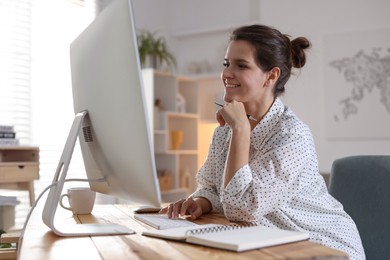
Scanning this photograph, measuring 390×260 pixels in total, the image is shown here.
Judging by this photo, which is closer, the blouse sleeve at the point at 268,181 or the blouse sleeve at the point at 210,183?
the blouse sleeve at the point at 268,181

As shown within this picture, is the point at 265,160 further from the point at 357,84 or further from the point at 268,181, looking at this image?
the point at 357,84

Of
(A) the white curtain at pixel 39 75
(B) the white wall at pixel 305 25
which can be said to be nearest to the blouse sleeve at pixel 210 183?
(A) the white curtain at pixel 39 75

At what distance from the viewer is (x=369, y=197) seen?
6.12 feet

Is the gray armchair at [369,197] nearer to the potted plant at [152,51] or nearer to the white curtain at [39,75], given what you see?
the white curtain at [39,75]

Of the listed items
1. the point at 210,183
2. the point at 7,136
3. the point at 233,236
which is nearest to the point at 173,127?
the point at 7,136

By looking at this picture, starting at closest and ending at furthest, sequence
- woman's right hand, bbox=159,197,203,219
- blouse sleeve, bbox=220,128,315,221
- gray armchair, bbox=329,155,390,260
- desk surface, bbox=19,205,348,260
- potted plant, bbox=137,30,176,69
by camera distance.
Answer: desk surface, bbox=19,205,348,260 < blouse sleeve, bbox=220,128,315,221 < woman's right hand, bbox=159,197,203,219 < gray armchair, bbox=329,155,390,260 < potted plant, bbox=137,30,176,69

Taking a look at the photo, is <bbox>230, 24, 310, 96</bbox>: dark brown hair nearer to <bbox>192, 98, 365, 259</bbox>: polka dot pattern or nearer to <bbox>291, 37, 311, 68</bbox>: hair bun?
<bbox>291, 37, 311, 68</bbox>: hair bun

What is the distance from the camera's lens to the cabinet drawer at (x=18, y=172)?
289 centimetres

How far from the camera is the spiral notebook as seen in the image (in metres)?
0.89

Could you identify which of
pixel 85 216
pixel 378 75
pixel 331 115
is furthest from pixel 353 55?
pixel 85 216

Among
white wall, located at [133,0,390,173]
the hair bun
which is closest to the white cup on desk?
the hair bun

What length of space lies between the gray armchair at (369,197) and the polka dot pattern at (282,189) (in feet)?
1.21

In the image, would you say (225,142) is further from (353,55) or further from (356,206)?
(353,55)

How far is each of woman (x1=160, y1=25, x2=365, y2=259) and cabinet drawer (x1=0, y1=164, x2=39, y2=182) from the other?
163 cm
